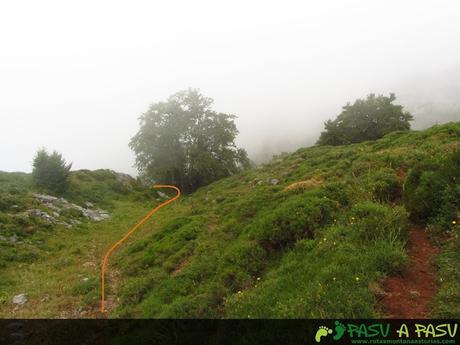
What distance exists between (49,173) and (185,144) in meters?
14.4

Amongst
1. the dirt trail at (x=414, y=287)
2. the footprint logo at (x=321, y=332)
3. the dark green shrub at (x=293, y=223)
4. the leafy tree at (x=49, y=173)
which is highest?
the leafy tree at (x=49, y=173)

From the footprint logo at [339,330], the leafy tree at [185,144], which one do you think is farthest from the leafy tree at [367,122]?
the footprint logo at [339,330]

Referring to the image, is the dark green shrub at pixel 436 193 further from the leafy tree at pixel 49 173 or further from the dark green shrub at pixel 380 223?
the leafy tree at pixel 49 173

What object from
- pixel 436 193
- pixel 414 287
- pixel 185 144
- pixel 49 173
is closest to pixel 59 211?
pixel 49 173

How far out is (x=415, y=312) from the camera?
6.02 meters

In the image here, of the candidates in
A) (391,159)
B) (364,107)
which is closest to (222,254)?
(391,159)

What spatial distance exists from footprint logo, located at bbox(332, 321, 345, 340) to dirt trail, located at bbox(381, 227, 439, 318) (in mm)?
832

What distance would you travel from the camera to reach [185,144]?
1545 inches

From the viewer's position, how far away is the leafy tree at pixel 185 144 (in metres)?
37.8

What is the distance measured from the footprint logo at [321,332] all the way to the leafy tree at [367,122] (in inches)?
1247

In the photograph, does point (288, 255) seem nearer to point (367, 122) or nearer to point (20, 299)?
point (20, 299)

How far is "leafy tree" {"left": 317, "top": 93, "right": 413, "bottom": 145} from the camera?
117 feet

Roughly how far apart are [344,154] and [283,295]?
15435 mm

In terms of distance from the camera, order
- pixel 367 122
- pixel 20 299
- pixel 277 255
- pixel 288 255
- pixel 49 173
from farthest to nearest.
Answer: pixel 367 122, pixel 49 173, pixel 20 299, pixel 277 255, pixel 288 255
